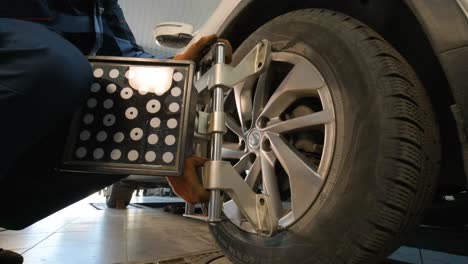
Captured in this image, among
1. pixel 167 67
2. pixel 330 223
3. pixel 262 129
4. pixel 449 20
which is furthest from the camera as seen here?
pixel 262 129

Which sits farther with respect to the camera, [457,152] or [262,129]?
[262,129]

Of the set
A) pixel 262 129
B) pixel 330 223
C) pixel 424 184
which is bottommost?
A: pixel 330 223

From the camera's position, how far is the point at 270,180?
1.05 metres

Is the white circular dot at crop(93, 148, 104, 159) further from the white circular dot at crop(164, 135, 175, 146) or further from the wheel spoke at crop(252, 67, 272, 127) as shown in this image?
the wheel spoke at crop(252, 67, 272, 127)

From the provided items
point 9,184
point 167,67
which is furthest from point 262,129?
point 9,184

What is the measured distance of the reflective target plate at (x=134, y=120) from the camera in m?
0.83

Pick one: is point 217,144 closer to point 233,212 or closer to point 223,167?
point 223,167

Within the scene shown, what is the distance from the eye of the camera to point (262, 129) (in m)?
1.10

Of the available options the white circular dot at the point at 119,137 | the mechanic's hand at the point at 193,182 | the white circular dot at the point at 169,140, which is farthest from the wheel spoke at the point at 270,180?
the white circular dot at the point at 119,137

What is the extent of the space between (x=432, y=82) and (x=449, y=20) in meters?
0.28

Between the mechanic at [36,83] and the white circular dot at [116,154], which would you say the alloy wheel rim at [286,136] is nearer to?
the mechanic at [36,83]

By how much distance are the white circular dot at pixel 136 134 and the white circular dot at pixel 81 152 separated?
0.13 m

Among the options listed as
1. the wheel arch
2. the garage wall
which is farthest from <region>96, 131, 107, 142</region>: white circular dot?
the garage wall

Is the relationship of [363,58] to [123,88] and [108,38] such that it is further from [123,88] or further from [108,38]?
[108,38]
